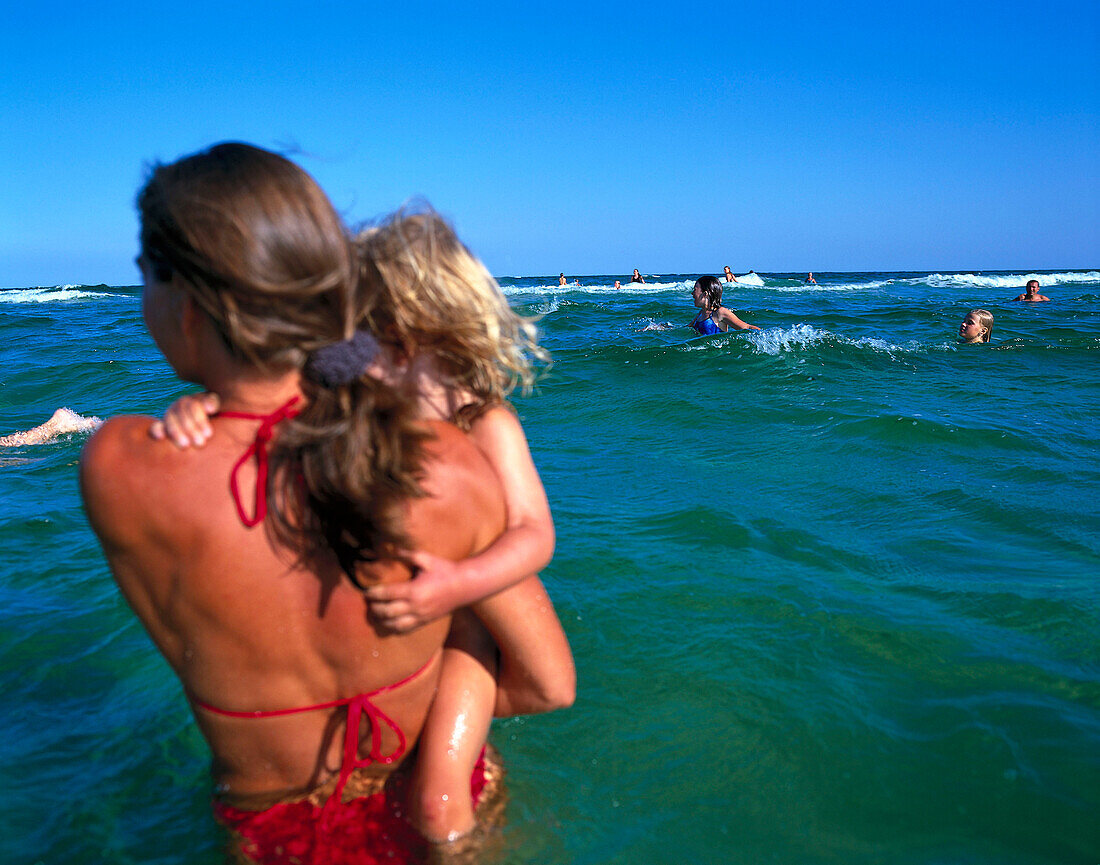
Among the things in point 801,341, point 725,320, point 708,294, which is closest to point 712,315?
point 725,320

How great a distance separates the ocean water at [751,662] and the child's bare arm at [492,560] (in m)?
0.86

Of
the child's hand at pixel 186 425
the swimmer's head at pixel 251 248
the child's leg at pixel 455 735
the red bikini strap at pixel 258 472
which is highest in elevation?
the swimmer's head at pixel 251 248

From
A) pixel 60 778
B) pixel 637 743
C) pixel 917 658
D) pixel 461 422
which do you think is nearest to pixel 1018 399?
pixel 917 658

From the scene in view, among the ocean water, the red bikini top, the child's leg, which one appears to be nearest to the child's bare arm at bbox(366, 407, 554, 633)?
the red bikini top

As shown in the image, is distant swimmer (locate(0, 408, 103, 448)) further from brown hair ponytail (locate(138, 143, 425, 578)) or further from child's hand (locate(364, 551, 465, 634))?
child's hand (locate(364, 551, 465, 634))

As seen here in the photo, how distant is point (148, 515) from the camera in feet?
5.14

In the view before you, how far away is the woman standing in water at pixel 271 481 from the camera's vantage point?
1491mm

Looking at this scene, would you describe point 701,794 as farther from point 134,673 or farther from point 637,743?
point 134,673

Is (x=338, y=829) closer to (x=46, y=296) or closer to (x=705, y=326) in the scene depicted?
(x=705, y=326)

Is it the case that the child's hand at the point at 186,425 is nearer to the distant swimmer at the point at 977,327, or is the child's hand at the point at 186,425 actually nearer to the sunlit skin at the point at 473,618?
the sunlit skin at the point at 473,618

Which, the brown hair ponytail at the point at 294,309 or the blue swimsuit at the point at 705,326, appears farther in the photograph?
the blue swimsuit at the point at 705,326

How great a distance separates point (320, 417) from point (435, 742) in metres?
0.85

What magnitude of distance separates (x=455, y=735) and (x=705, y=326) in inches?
420

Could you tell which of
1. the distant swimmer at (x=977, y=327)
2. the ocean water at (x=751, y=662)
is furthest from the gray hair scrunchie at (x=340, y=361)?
the distant swimmer at (x=977, y=327)
